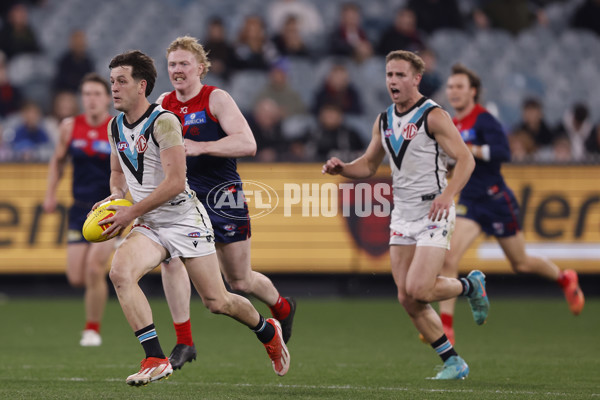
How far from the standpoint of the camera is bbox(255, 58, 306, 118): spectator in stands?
17062mm

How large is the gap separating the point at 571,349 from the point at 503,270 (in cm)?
501

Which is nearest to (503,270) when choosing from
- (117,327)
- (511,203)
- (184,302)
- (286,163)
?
(286,163)

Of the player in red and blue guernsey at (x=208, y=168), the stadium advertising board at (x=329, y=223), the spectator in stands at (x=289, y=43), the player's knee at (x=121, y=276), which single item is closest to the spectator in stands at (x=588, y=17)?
the spectator in stands at (x=289, y=43)

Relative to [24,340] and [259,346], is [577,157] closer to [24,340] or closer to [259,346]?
[259,346]

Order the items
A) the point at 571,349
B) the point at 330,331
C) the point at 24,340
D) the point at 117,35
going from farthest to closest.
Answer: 1. the point at 117,35
2. the point at 330,331
3. the point at 24,340
4. the point at 571,349

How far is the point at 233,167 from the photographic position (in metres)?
7.93

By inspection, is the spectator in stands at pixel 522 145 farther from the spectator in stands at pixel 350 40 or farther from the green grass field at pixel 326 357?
the spectator in stands at pixel 350 40

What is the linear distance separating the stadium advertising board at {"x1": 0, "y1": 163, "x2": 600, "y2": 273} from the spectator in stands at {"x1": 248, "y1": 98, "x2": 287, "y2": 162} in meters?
0.72

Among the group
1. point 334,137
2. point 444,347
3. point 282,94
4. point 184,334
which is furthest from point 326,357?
point 282,94

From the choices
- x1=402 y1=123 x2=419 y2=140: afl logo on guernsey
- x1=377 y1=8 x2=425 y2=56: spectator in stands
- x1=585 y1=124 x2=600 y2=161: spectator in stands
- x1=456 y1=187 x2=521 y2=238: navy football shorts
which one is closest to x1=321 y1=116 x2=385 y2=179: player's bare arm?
x1=402 y1=123 x2=419 y2=140: afl logo on guernsey

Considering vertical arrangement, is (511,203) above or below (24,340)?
above

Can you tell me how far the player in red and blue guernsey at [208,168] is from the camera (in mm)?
7465

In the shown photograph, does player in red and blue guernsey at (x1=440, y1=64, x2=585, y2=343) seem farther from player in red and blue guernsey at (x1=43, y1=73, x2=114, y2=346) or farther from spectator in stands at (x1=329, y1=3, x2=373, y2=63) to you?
spectator in stands at (x1=329, y1=3, x2=373, y2=63)

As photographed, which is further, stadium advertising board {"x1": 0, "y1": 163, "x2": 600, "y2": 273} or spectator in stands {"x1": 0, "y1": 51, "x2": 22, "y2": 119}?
spectator in stands {"x1": 0, "y1": 51, "x2": 22, "y2": 119}
